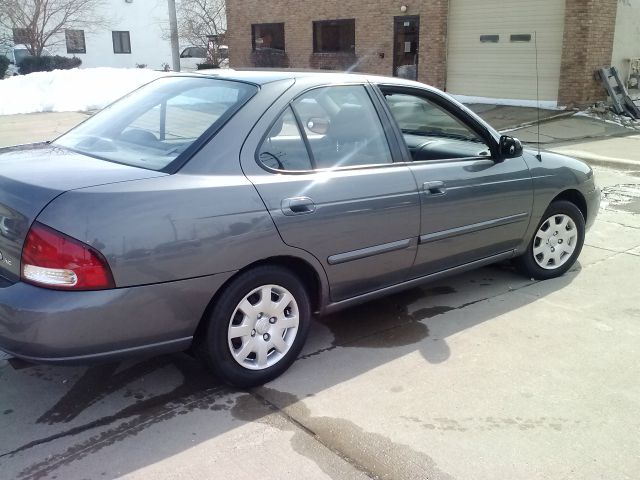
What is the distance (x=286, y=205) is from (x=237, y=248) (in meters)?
0.36

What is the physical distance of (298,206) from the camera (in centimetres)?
329

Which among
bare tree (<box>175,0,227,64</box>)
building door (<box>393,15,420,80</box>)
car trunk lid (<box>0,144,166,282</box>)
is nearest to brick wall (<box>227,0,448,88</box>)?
building door (<box>393,15,420,80</box>)

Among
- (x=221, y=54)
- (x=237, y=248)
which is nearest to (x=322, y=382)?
(x=237, y=248)

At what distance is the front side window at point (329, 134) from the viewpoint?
3.39 metres

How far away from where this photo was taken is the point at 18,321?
8.96ft

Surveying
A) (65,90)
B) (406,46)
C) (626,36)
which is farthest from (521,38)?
(65,90)

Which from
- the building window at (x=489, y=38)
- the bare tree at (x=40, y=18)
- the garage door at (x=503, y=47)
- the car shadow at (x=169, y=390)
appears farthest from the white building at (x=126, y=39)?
the car shadow at (x=169, y=390)

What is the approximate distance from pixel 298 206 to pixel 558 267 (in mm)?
2774

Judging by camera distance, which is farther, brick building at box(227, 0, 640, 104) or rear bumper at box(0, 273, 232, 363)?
brick building at box(227, 0, 640, 104)

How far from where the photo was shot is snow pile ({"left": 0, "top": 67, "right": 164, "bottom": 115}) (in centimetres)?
1914

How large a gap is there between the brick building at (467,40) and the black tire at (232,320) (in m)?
13.4

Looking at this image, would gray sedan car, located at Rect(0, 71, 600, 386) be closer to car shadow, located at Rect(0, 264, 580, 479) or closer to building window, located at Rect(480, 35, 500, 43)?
car shadow, located at Rect(0, 264, 580, 479)

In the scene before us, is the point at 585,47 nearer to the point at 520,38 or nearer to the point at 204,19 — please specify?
the point at 520,38

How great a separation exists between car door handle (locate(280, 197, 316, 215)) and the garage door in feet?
43.9
